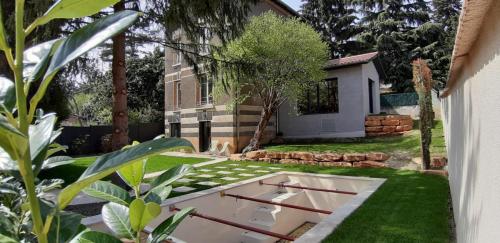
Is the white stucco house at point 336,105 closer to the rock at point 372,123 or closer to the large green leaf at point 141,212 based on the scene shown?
the rock at point 372,123

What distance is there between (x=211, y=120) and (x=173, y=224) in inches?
690

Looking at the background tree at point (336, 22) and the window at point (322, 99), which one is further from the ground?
the background tree at point (336, 22)

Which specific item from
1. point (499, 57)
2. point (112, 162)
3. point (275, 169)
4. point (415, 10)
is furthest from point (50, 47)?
point (415, 10)

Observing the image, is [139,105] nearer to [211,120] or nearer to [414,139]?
[211,120]

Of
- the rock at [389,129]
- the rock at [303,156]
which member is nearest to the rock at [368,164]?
the rock at [303,156]

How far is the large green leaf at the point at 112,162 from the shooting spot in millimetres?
719

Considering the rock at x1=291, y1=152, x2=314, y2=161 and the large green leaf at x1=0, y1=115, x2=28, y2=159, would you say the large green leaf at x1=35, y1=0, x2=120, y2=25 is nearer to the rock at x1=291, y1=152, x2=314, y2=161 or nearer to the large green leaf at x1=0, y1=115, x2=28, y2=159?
the large green leaf at x1=0, y1=115, x2=28, y2=159

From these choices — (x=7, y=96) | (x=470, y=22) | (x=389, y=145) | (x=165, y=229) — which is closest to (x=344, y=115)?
(x=389, y=145)

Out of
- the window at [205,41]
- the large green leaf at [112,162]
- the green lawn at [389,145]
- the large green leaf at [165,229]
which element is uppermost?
the window at [205,41]

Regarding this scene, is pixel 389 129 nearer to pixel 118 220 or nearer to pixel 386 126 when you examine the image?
pixel 386 126

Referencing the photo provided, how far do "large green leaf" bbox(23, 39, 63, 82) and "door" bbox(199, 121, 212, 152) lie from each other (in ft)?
60.7

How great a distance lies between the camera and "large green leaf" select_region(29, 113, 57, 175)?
773 millimetres

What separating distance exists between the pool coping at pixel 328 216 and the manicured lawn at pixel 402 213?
0.13m

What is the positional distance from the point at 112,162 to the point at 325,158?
12154mm
